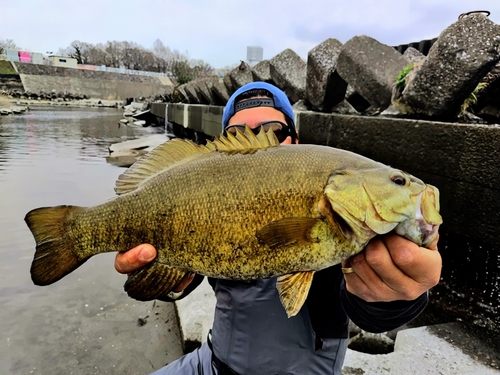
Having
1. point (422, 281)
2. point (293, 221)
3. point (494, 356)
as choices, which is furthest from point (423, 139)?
point (293, 221)

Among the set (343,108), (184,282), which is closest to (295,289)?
(184,282)

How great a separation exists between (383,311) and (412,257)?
50cm

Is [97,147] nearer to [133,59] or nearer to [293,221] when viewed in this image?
[293,221]

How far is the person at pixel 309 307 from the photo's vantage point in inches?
61.8

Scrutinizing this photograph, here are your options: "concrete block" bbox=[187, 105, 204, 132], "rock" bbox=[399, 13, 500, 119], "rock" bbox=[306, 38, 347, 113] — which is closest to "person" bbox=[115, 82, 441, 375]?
"rock" bbox=[399, 13, 500, 119]

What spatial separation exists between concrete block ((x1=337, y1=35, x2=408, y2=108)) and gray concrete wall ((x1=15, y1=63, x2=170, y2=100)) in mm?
75107

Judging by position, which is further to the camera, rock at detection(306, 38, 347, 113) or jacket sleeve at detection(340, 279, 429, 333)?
rock at detection(306, 38, 347, 113)

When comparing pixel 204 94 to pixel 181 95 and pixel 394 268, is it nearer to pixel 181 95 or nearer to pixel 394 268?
pixel 181 95

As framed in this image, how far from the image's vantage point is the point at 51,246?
1.91 metres

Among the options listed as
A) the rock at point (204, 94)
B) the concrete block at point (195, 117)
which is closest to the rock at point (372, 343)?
the concrete block at point (195, 117)

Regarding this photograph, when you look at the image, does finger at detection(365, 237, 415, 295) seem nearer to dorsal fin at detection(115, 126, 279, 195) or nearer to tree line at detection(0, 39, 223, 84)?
dorsal fin at detection(115, 126, 279, 195)

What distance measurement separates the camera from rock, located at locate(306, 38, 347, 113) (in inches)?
244

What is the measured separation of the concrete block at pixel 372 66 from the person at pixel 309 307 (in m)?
2.92

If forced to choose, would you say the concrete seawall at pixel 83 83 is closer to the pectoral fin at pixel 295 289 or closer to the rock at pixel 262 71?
the rock at pixel 262 71
